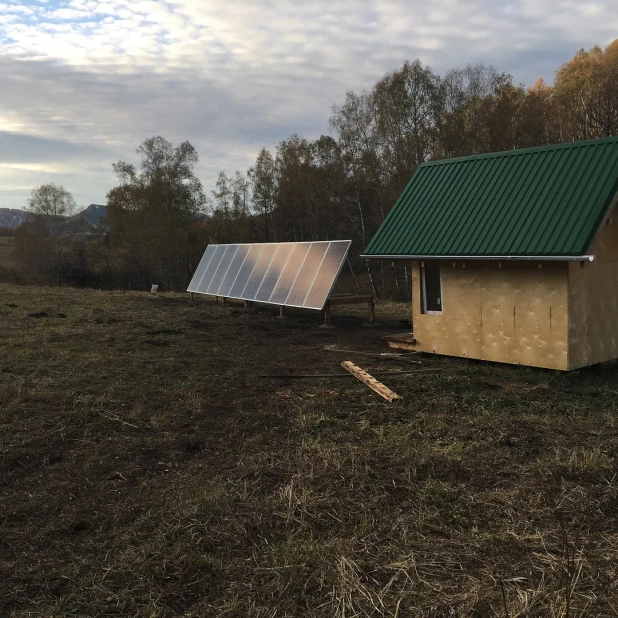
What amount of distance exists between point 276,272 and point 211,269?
236 inches

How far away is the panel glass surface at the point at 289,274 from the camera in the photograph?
58.7ft

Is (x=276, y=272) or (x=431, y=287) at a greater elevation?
(x=276, y=272)

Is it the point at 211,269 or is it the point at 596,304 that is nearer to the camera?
the point at 596,304

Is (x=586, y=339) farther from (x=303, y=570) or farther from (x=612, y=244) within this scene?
(x=303, y=570)

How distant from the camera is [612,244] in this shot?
1050 cm

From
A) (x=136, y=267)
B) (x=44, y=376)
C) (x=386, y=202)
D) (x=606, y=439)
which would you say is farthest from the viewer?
(x=136, y=267)

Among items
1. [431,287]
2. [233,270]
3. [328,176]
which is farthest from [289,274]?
[328,176]

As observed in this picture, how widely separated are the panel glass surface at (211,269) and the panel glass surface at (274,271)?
4.72 metres

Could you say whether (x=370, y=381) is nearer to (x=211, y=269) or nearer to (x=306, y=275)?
(x=306, y=275)

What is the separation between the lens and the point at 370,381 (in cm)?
948

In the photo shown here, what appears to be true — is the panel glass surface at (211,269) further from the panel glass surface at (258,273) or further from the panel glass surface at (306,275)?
the panel glass surface at (306,275)

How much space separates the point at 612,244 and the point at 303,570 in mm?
9327

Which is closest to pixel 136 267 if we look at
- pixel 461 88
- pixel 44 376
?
pixel 461 88

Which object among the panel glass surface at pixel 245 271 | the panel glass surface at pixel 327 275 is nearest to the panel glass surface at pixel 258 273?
the panel glass surface at pixel 245 271
